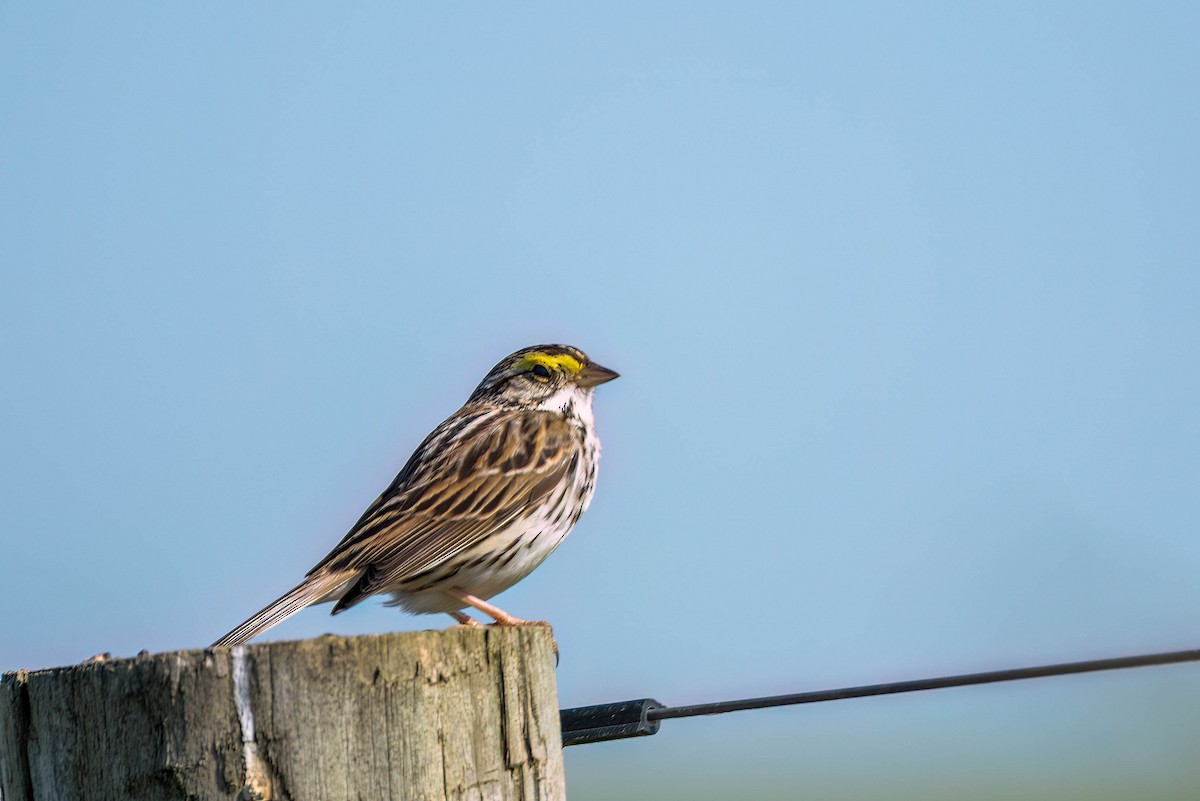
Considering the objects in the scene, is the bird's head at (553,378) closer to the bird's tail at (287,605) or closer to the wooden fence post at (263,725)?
the bird's tail at (287,605)

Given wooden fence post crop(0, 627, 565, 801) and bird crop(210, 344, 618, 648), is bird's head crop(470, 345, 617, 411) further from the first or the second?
wooden fence post crop(0, 627, 565, 801)

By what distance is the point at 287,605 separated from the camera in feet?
19.6

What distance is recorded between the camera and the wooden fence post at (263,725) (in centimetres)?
310

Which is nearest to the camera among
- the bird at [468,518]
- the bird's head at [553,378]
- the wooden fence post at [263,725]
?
the wooden fence post at [263,725]

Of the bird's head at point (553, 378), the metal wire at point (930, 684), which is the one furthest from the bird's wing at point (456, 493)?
the metal wire at point (930, 684)

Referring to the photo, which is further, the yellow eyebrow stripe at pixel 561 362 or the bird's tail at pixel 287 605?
the yellow eyebrow stripe at pixel 561 362

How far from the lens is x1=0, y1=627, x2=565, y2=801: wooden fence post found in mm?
3102

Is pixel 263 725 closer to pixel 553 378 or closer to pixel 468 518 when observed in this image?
pixel 468 518

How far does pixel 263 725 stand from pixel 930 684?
1820mm

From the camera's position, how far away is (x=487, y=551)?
694 centimetres

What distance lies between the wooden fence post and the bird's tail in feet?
6.45

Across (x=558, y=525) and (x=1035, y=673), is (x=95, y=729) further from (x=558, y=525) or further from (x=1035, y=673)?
(x=558, y=525)

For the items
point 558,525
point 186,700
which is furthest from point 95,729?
point 558,525

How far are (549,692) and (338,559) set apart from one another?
331cm
